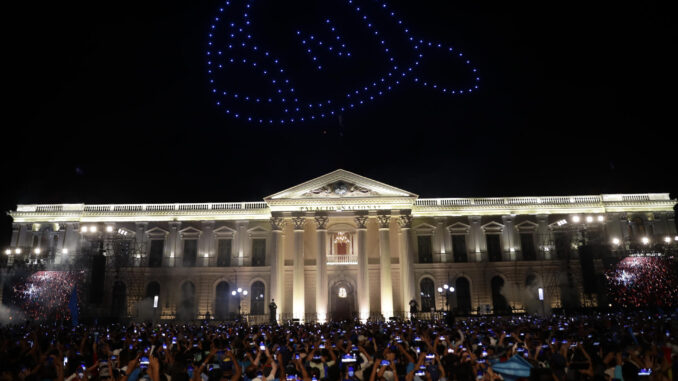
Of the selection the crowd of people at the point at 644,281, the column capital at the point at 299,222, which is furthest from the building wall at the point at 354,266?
the crowd of people at the point at 644,281

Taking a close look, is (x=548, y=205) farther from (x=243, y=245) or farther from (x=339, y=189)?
(x=243, y=245)

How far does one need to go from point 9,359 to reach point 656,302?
126ft

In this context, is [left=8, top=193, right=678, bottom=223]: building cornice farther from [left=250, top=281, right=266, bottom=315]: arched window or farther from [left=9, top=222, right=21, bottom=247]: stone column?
[left=250, top=281, right=266, bottom=315]: arched window

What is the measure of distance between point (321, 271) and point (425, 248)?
10.2 metres

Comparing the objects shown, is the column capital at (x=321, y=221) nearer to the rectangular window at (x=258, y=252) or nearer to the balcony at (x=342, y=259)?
the balcony at (x=342, y=259)

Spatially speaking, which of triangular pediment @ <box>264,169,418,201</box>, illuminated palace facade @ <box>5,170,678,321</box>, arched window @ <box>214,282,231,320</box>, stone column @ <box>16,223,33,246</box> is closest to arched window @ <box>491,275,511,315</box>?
illuminated palace facade @ <box>5,170,678,321</box>

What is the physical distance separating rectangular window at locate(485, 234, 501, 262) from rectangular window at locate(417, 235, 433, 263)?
5067 mm

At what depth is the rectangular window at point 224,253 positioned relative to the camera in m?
41.2

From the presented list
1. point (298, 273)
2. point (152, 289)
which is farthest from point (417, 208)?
point (152, 289)

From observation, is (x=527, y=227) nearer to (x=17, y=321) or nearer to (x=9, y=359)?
(x=9, y=359)

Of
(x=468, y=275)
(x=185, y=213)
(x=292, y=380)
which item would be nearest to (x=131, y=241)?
(x=185, y=213)

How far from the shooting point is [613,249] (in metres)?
39.3

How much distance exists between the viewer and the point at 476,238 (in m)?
41.1

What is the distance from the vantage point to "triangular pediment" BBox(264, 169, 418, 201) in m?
38.2
